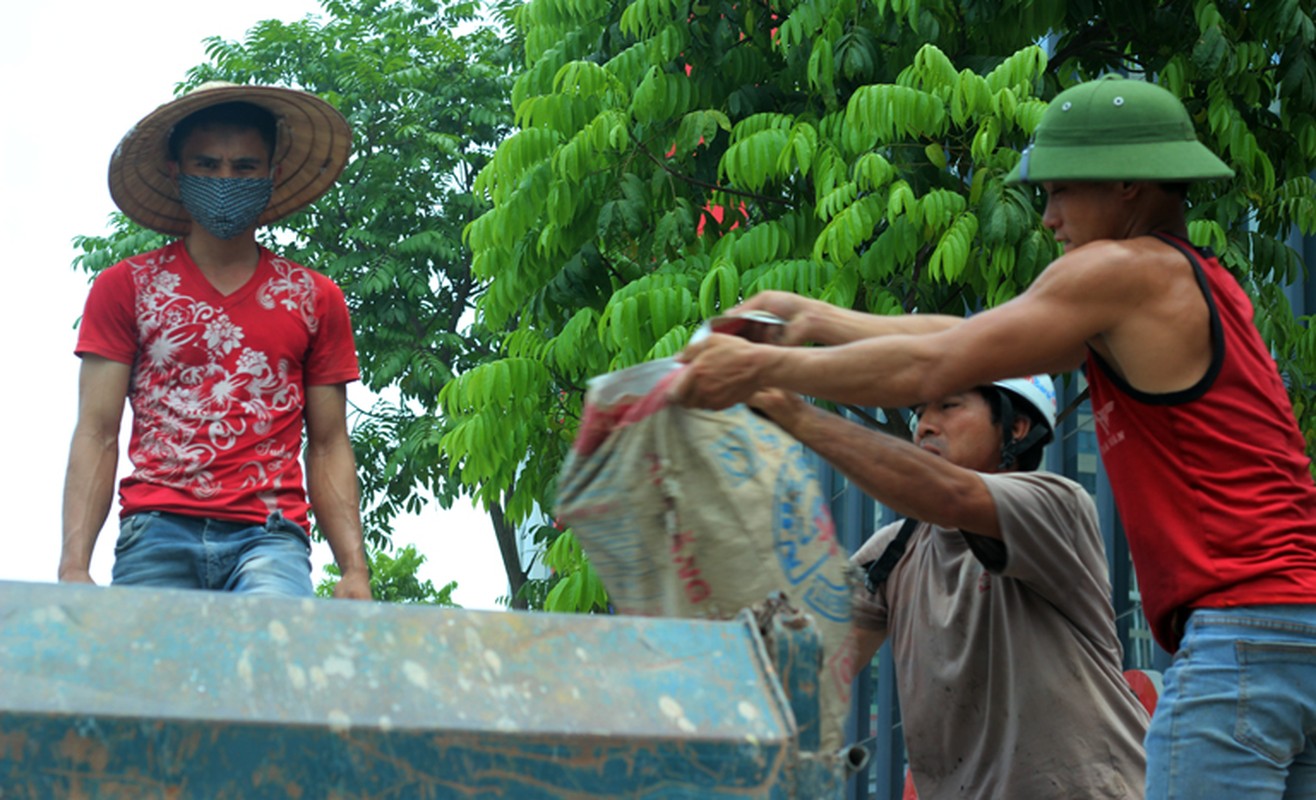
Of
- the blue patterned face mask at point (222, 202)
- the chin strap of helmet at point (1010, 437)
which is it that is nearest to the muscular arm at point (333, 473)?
the blue patterned face mask at point (222, 202)

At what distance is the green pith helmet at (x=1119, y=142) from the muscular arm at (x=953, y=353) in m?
0.17

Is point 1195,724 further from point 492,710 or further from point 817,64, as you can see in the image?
point 817,64

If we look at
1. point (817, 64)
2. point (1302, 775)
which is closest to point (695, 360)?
point (1302, 775)

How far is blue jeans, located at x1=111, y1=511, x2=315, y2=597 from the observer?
4.07m

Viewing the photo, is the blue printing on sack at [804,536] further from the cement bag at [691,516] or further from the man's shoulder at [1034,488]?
the man's shoulder at [1034,488]

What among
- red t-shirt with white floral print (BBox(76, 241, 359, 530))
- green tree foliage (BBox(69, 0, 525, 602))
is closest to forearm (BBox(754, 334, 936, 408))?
red t-shirt with white floral print (BBox(76, 241, 359, 530))

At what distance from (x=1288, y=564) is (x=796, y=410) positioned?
0.86m

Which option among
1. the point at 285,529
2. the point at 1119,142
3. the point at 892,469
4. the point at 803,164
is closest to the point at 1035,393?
the point at 892,469

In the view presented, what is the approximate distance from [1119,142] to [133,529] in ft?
8.00

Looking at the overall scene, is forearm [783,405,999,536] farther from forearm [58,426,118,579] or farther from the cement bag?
forearm [58,426,118,579]

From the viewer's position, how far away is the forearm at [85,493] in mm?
4207

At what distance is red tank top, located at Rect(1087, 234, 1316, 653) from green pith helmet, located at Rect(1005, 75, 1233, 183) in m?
0.13

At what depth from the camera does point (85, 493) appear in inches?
167

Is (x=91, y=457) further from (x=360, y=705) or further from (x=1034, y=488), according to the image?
(x=360, y=705)
